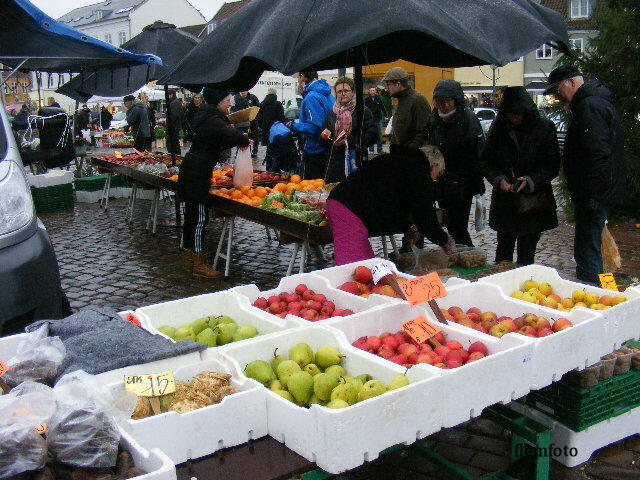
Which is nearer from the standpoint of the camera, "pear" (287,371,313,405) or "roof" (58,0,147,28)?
"pear" (287,371,313,405)

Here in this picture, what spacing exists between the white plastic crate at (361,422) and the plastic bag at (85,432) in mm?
574

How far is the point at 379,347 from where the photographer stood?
3.03 metres

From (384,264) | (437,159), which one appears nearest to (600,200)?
(437,159)

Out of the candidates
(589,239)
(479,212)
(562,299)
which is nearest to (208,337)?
(562,299)

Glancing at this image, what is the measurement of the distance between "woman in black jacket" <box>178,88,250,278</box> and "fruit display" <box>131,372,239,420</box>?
476cm

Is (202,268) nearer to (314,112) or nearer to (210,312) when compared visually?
(314,112)

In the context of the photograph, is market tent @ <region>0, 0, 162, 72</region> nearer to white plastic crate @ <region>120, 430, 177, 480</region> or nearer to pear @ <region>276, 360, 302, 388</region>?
pear @ <region>276, 360, 302, 388</region>

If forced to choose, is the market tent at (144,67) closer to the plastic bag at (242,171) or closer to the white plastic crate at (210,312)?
the plastic bag at (242,171)

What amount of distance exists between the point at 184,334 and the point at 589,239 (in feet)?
12.3

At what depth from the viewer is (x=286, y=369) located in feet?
8.85

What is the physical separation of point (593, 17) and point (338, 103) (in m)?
4.39

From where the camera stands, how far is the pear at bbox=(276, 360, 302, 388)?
267cm

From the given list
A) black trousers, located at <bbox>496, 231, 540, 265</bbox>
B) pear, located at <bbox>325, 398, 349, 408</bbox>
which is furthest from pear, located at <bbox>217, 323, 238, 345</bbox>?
black trousers, located at <bbox>496, 231, 540, 265</bbox>

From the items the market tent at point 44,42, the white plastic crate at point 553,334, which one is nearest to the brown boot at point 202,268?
the market tent at point 44,42
